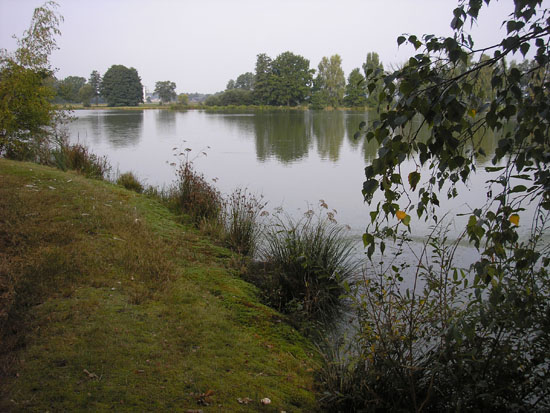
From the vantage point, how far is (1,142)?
9.31 m

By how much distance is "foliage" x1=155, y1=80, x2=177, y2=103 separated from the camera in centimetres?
9488

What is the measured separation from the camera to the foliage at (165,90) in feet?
311

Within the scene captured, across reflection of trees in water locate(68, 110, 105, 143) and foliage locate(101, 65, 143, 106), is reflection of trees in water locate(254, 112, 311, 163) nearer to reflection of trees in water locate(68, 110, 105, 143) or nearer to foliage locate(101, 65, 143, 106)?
reflection of trees in water locate(68, 110, 105, 143)

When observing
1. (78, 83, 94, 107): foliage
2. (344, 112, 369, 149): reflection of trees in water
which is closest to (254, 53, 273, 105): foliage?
(78, 83, 94, 107): foliage

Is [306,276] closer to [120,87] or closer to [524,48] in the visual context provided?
[524,48]

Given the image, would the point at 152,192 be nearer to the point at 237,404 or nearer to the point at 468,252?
the point at 468,252

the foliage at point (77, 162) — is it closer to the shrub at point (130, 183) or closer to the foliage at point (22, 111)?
the shrub at point (130, 183)

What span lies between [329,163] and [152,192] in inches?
283

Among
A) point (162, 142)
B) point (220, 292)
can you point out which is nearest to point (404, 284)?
point (220, 292)

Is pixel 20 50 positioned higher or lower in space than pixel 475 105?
higher

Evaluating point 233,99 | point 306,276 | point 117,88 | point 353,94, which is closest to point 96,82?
point 117,88

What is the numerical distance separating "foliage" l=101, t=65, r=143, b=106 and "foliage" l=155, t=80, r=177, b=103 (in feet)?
31.7

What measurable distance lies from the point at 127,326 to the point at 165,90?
99551mm

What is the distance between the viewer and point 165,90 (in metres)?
95.5
